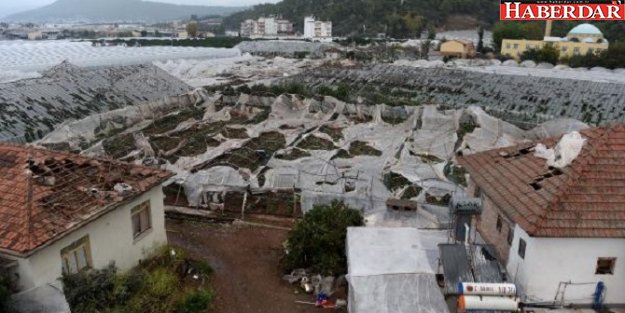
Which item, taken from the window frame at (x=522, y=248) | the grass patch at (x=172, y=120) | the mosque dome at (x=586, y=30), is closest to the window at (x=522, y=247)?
the window frame at (x=522, y=248)

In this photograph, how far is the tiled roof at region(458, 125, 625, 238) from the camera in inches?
303

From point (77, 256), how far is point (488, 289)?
23.5 feet

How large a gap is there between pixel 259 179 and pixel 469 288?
8.78 meters

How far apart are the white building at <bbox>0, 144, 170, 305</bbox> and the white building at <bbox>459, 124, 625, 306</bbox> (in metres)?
7.33

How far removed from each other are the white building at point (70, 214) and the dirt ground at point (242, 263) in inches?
63.0

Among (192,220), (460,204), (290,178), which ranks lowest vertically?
(192,220)

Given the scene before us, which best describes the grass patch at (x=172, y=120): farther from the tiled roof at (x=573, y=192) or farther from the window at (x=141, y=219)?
the tiled roof at (x=573, y=192)

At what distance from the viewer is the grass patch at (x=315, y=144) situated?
62.2 ft

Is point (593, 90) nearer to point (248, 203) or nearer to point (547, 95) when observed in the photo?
point (547, 95)

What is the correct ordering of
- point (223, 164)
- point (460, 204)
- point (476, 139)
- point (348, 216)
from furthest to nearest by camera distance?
point (476, 139), point (223, 164), point (348, 216), point (460, 204)

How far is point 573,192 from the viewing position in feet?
26.7

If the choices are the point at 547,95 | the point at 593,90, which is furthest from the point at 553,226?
the point at 593,90

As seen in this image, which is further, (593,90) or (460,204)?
(593,90)

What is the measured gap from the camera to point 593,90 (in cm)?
2812
